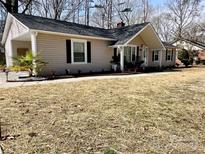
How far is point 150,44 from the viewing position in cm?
2147

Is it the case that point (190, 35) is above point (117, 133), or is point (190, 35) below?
above

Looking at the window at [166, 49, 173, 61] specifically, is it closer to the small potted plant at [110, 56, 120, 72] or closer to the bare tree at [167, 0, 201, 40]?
A: the small potted plant at [110, 56, 120, 72]

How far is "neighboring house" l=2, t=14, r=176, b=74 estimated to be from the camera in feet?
42.7

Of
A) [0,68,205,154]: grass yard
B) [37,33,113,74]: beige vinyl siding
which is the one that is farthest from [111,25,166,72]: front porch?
[0,68,205,154]: grass yard

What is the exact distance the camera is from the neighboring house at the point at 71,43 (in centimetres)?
1300

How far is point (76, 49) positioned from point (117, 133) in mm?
11446

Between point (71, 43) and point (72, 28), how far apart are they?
1.79 meters

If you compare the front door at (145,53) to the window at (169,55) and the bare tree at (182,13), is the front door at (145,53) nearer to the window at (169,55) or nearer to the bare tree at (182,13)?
the window at (169,55)

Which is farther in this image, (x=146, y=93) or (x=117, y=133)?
(x=146, y=93)

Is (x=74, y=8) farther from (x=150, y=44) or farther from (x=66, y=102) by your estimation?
(x=66, y=102)

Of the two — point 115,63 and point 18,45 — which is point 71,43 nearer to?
point 115,63

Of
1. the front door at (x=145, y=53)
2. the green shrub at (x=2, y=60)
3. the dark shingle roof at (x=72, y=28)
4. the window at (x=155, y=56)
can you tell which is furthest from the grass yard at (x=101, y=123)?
the window at (x=155, y=56)

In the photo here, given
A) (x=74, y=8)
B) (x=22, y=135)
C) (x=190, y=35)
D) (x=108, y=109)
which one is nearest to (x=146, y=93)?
(x=108, y=109)

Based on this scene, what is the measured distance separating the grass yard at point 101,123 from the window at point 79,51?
8.22 metres
